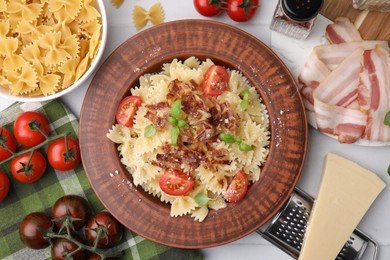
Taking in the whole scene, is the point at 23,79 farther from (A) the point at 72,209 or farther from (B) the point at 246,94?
(B) the point at 246,94

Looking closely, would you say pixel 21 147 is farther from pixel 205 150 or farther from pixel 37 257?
pixel 205 150

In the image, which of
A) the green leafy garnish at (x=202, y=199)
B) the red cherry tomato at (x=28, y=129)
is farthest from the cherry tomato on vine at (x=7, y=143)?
the green leafy garnish at (x=202, y=199)

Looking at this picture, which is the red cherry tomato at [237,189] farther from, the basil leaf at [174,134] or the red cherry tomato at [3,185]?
the red cherry tomato at [3,185]

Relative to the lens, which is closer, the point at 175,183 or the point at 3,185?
the point at 175,183

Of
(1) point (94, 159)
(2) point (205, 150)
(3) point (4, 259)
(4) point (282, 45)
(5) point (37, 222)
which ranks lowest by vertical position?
(3) point (4, 259)

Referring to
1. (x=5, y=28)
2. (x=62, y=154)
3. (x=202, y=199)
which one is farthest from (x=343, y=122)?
(x=5, y=28)

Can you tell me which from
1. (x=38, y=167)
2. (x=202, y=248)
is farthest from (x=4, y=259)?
(x=202, y=248)
